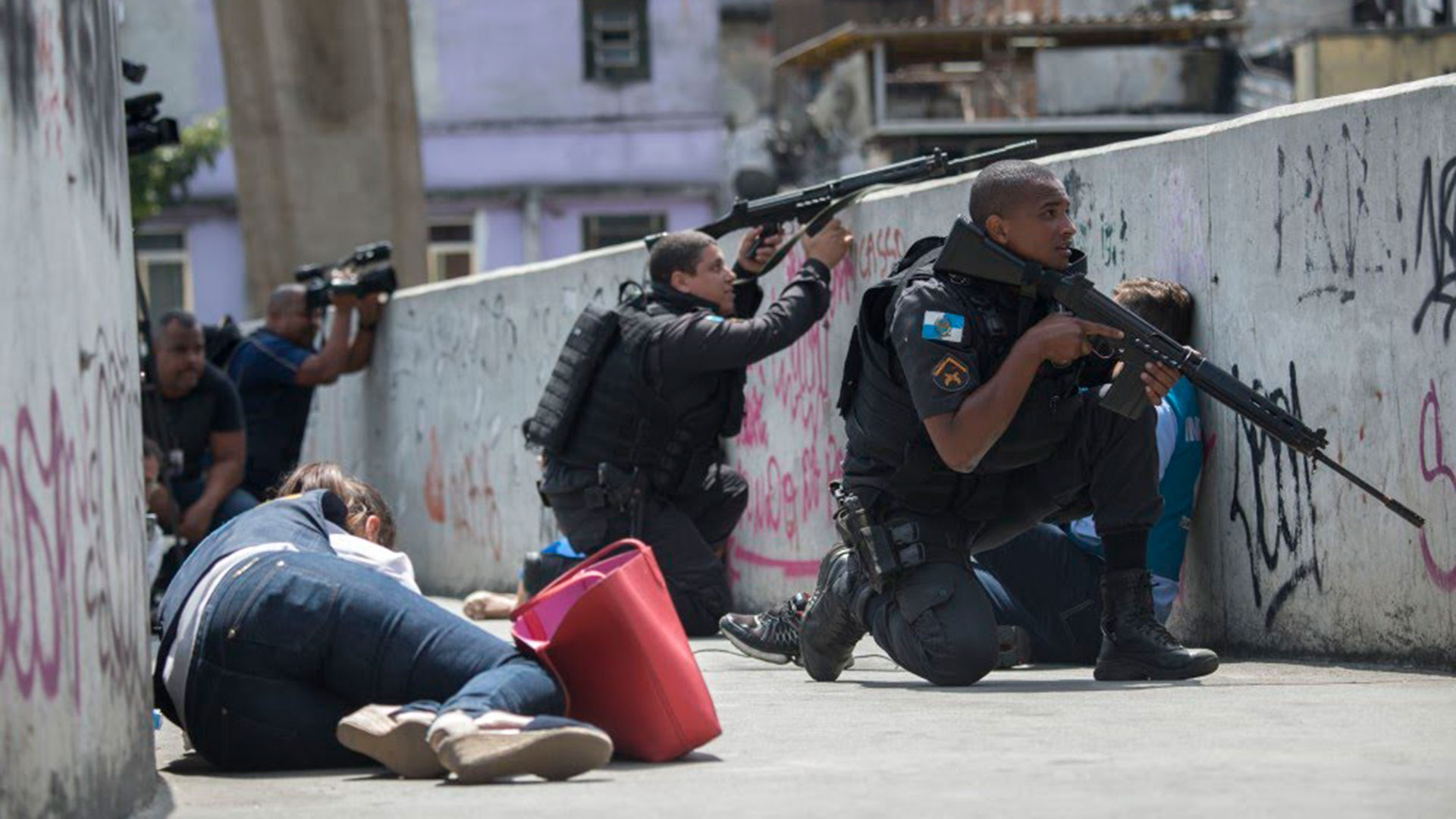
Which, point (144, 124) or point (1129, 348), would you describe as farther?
point (144, 124)

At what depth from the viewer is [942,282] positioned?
19.8 ft

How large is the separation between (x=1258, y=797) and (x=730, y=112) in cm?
3915

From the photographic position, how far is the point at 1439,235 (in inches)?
235

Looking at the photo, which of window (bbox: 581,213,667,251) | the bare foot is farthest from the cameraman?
window (bbox: 581,213,667,251)

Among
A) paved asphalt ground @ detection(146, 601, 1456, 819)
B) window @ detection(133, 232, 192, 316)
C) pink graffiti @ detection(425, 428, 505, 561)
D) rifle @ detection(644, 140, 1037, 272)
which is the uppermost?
rifle @ detection(644, 140, 1037, 272)

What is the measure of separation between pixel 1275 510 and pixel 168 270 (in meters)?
37.4

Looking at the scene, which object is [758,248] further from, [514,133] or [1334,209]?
[514,133]

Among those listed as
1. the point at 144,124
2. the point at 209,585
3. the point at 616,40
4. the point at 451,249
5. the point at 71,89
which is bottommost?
the point at 451,249

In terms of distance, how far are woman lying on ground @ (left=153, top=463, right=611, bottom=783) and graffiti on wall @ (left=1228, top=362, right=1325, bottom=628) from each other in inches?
102

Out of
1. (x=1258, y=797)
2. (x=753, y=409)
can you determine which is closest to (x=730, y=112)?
(x=753, y=409)

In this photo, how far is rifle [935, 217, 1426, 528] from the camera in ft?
19.4

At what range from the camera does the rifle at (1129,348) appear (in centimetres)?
591

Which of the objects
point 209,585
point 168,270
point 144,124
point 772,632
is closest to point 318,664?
point 209,585

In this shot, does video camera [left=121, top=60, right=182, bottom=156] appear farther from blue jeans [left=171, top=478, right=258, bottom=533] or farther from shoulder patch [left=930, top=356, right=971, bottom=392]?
shoulder patch [left=930, top=356, right=971, bottom=392]
